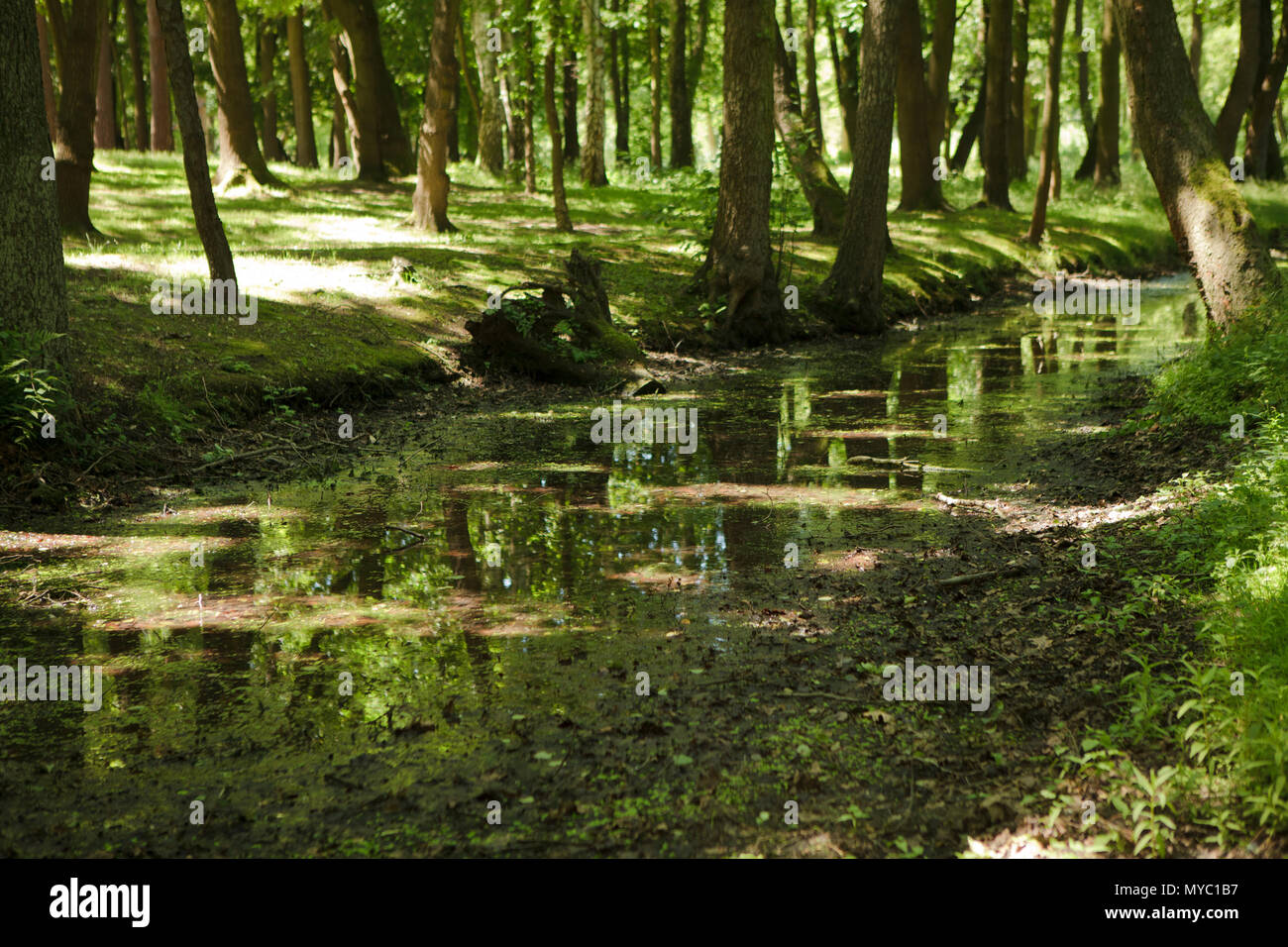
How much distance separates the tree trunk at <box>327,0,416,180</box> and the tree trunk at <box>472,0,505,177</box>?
271 centimetres

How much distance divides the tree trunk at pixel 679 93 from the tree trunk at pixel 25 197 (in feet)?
79.3

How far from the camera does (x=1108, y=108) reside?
32.8 m

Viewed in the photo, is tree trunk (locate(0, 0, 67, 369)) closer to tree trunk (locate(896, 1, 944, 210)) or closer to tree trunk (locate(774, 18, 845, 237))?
tree trunk (locate(774, 18, 845, 237))

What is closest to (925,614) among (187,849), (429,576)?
(429,576)

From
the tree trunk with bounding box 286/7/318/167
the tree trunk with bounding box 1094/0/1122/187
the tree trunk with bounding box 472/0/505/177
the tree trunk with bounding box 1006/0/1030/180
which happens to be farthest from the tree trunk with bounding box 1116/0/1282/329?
the tree trunk with bounding box 286/7/318/167

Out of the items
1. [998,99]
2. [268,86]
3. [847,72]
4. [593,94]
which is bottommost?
[593,94]

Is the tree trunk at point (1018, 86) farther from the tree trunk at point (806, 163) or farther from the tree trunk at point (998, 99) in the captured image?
the tree trunk at point (806, 163)

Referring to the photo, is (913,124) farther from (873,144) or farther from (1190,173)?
(1190,173)

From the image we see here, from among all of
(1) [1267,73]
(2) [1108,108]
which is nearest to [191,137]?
(1) [1267,73]

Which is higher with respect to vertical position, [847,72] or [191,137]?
[847,72]

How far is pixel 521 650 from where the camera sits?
5.88 m

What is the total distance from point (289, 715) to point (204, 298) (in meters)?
9.36

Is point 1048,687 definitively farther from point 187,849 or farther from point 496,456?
point 496,456

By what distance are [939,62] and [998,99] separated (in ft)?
6.63
